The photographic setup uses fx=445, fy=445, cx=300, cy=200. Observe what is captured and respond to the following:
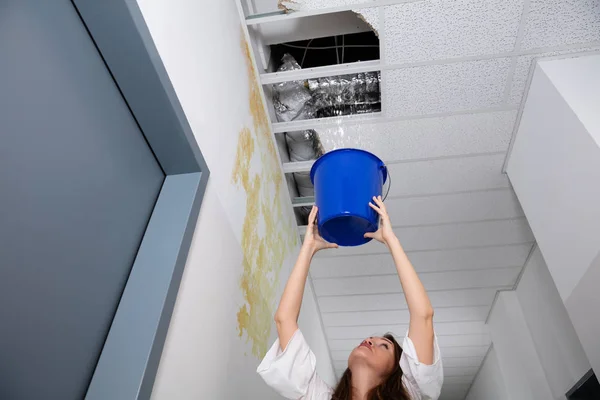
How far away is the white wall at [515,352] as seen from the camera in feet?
10.8

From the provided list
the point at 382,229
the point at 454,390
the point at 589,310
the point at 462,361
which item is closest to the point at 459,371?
the point at 462,361

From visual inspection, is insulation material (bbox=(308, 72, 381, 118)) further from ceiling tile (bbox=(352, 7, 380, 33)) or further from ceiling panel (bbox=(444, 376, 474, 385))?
ceiling panel (bbox=(444, 376, 474, 385))

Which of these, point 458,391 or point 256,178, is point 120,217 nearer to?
point 256,178

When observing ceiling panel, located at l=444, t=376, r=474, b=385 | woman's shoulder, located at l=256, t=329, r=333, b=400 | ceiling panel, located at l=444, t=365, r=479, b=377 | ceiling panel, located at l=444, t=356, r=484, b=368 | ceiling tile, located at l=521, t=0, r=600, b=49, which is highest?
ceiling panel, located at l=444, t=376, r=474, b=385

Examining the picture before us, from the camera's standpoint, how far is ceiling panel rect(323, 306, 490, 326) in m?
3.82

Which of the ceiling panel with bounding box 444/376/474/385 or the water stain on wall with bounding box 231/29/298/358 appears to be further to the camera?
the ceiling panel with bounding box 444/376/474/385

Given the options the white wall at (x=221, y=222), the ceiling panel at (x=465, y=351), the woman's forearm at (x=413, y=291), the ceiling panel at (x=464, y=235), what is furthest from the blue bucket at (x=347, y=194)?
the ceiling panel at (x=465, y=351)

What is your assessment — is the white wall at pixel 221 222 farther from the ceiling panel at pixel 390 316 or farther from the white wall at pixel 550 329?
the ceiling panel at pixel 390 316

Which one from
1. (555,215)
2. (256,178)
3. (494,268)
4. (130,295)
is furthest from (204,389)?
(494,268)

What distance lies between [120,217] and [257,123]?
102 cm

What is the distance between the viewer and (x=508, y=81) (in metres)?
2.01

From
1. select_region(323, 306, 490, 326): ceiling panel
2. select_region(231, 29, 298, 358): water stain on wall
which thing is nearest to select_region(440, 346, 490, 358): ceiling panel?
select_region(323, 306, 490, 326): ceiling panel

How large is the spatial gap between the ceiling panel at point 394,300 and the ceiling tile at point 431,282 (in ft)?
0.29

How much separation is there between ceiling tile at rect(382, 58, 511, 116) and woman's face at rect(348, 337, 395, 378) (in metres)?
1.16
